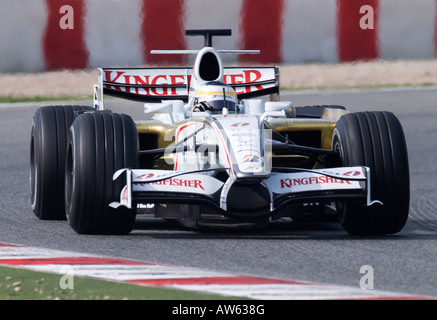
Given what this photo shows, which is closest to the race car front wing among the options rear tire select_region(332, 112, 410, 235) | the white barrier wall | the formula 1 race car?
the formula 1 race car

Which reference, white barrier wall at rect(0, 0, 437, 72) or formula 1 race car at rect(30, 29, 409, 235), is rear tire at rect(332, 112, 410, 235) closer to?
formula 1 race car at rect(30, 29, 409, 235)

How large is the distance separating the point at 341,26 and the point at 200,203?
1068cm

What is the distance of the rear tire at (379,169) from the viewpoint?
813cm

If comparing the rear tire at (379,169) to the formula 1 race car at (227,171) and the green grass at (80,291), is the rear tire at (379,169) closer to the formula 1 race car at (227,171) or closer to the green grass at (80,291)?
the formula 1 race car at (227,171)

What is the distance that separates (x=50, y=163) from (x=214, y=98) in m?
1.37

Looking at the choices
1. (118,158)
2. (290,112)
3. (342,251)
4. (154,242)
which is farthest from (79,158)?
(290,112)

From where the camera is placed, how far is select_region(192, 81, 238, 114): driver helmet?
931 centimetres

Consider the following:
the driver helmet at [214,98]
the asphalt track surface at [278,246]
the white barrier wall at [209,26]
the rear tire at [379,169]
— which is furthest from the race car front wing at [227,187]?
the white barrier wall at [209,26]

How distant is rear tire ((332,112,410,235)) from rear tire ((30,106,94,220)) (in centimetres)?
224

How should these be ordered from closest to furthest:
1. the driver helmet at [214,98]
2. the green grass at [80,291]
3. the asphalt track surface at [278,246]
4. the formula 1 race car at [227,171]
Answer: the green grass at [80,291] → the asphalt track surface at [278,246] → the formula 1 race car at [227,171] → the driver helmet at [214,98]

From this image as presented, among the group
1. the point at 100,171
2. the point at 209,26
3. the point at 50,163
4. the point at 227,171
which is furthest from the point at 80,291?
the point at 209,26

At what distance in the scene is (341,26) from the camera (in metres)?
18.0

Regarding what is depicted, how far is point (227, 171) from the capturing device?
313 inches

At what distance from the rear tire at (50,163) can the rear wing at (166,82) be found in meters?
0.92
